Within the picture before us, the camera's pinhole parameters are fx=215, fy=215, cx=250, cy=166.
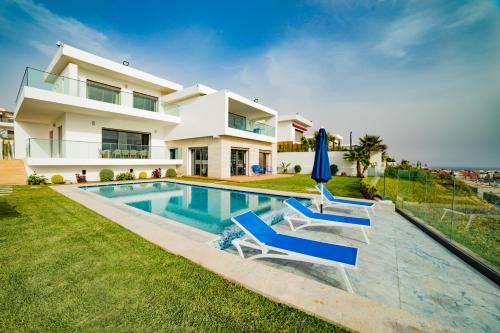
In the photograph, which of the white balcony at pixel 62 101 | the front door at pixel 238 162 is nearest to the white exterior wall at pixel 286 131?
the front door at pixel 238 162

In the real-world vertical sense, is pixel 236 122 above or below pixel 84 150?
above

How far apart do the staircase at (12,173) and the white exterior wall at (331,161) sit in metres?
23.7

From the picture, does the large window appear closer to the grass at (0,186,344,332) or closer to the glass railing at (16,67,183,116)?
the glass railing at (16,67,183,116)

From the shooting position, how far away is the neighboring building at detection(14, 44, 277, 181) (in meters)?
14.0

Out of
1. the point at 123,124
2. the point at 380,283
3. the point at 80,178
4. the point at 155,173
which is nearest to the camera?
the point at 380,283

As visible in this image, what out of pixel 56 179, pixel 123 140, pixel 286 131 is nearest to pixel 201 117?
pixel 123 140

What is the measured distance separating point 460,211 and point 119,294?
7.37 meters

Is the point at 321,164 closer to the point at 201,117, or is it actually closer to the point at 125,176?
the point at 201,117

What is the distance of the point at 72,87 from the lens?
14.0 meters

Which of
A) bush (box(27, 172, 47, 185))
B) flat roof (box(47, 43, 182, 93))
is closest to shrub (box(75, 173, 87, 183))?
bush (box(27, 172, 47, 185))

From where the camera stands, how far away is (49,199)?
850 cm

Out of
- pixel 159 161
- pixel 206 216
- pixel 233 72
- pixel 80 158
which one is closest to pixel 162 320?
pixel 206 216

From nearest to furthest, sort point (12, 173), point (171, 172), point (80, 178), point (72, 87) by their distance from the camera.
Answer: point (72, 87), point (12, 173), point (80, 178), point (171, 172)

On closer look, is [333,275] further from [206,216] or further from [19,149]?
[19,149]
